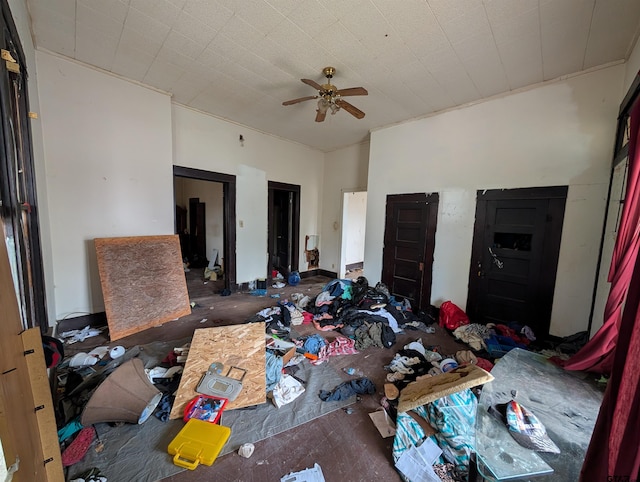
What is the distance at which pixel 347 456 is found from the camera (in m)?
1.62

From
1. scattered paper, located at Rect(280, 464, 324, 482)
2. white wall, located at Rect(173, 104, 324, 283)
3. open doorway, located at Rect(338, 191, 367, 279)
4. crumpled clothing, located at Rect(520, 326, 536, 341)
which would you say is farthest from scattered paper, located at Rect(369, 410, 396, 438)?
open doorway, located at Rect(338, 191, 367, 279)

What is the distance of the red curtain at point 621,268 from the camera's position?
5.43 ft

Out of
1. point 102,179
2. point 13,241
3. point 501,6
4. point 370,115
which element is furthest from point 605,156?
point 102,179

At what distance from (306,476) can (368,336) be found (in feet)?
A: 5.75

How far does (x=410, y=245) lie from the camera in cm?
413

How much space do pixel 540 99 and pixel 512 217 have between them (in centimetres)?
144

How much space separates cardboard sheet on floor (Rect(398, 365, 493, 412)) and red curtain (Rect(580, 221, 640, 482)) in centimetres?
51

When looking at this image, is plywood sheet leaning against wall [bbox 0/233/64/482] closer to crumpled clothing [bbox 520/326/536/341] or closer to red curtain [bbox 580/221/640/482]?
red curtain [bbox 580/221/640/482]

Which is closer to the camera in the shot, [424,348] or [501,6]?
[501,6]

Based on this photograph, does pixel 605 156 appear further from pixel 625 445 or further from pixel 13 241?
pixel 13 241

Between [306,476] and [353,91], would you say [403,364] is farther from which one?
[353,91]

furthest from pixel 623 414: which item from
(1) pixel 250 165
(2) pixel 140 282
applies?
(1) pixel 250 165

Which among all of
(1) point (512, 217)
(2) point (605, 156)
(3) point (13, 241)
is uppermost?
(2) point (605, 156)

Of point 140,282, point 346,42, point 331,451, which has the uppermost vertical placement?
point 346,42
